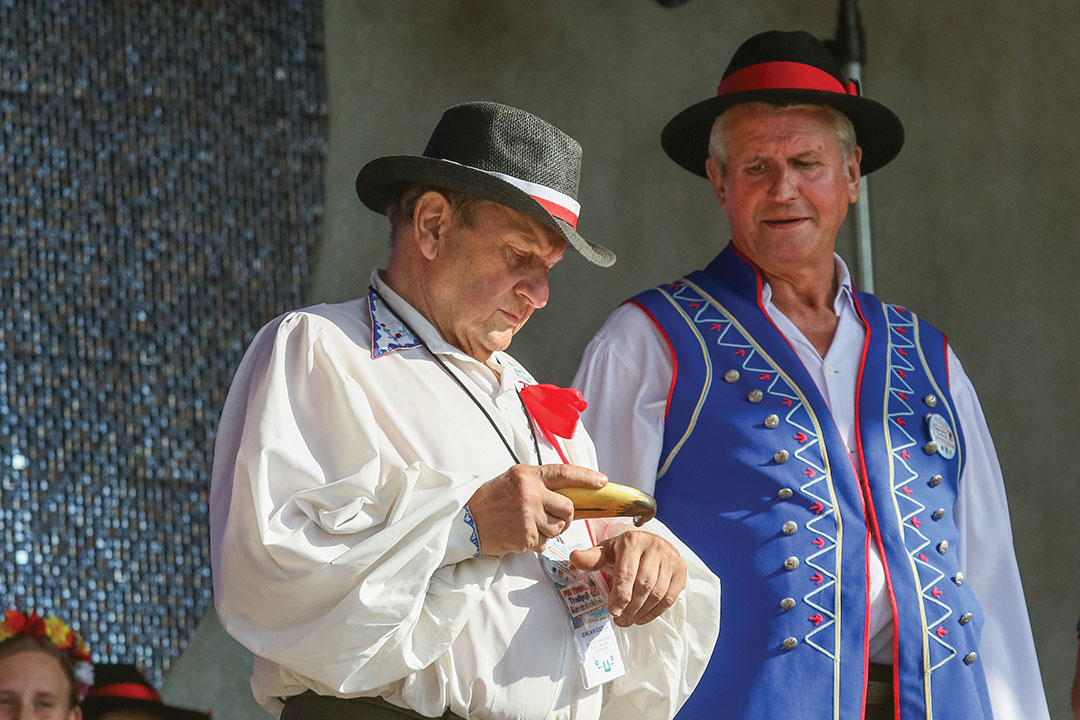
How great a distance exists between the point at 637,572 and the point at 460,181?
575 millimetres

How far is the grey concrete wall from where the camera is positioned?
399 centimetres

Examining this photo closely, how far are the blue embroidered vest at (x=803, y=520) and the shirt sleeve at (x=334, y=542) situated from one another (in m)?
0.73

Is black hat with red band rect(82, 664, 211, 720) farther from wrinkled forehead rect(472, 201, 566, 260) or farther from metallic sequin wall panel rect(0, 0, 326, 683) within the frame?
wrinkled forehead rect(472, 201, 566, 260)

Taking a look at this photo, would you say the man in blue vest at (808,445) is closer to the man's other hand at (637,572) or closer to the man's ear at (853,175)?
the man's ear at (853,175)

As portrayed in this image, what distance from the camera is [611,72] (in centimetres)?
406

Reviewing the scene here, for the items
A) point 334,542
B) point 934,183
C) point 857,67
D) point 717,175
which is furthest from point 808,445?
point 934,183

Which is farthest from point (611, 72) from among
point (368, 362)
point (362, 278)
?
point (368, 362)

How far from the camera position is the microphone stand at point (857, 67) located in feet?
11.5

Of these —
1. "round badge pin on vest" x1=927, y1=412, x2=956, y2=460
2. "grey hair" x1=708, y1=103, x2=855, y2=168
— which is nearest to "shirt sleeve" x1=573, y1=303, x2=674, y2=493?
"grey hair" x1=708, y1=103, x2=855, y2=168

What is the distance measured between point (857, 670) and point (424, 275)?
987 millimetres

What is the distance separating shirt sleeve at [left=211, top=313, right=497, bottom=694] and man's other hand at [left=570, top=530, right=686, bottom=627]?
17 cm

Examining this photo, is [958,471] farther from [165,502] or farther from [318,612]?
[165,502]

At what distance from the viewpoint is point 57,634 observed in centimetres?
310

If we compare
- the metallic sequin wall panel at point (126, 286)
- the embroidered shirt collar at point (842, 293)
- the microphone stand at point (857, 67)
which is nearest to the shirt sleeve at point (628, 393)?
the embroidered shirt collar at point (842, 293)
